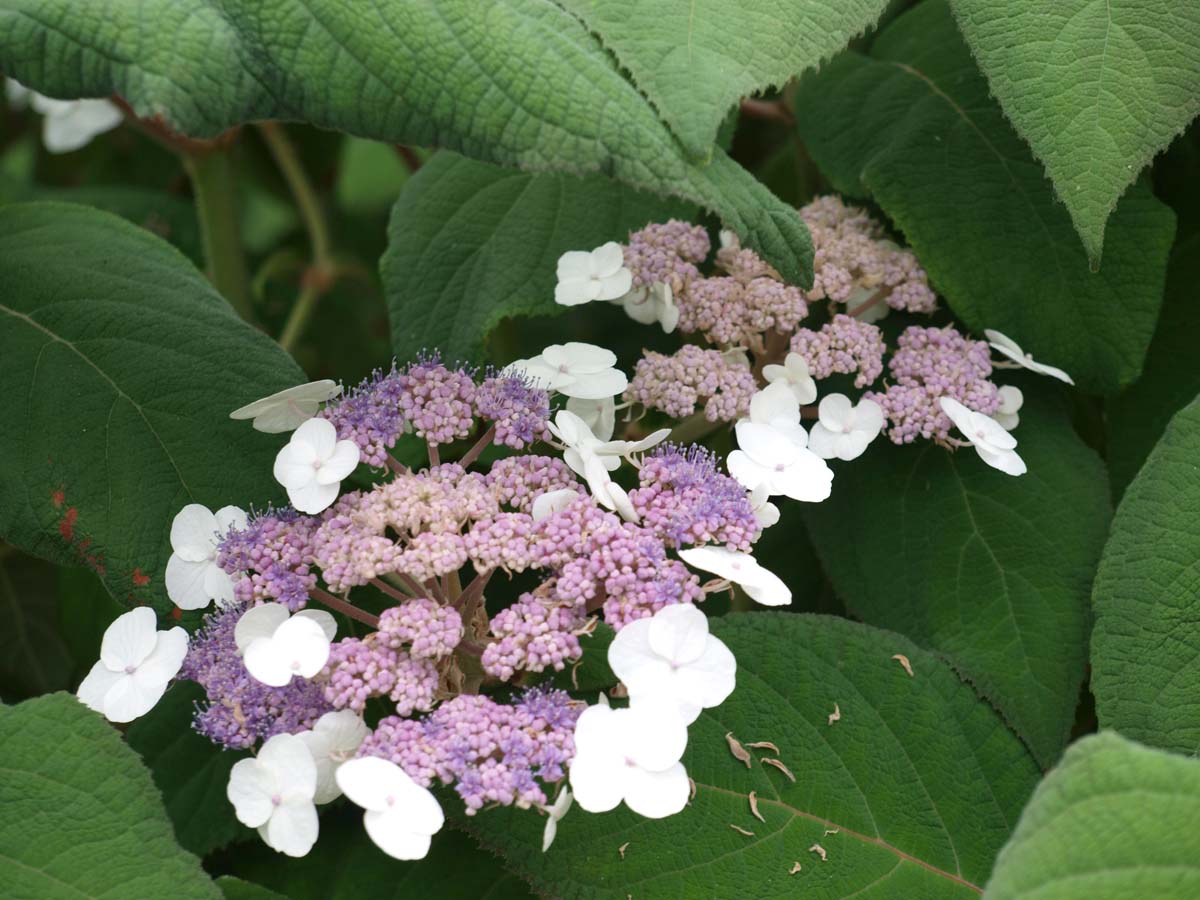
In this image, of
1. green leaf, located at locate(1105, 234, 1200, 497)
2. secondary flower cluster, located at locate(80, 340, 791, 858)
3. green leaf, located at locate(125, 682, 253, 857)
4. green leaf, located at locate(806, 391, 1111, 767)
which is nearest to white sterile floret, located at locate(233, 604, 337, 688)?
secondary flower cluster, located at locate(80, 340, 791, 858)

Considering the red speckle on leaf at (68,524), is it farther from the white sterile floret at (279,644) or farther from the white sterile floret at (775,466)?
the white sterile floret at (775,466)

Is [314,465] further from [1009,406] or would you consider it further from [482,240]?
[1009,406]

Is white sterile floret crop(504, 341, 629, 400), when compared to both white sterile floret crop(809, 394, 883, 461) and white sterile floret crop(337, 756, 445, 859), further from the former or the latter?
white sterile floret crop(337, 756, 445, 859)

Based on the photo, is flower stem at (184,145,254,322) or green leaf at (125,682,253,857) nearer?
green leaf at (125,682,253,857)

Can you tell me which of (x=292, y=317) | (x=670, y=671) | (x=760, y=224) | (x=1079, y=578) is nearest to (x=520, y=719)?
(x=670, y=671)

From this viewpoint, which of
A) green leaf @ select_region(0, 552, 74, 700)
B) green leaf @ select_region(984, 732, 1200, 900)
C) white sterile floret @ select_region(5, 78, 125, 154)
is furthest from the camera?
white sterile floret @ select_region(5, 78, 125, 154)

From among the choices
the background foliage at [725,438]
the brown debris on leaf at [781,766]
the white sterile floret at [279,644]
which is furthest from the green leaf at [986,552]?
the white sterile floret at [279,644]

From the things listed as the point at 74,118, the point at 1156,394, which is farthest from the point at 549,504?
the point at 74,118
